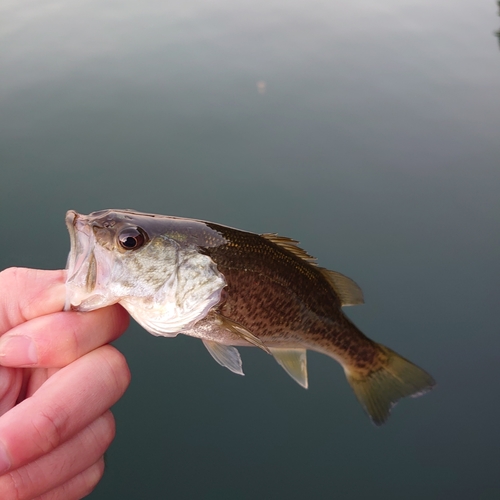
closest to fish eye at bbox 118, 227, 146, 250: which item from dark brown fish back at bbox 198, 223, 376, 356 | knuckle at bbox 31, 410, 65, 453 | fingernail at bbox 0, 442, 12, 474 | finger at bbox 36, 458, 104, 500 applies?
dark brown fish back at bbox 198, 223, 376, 356

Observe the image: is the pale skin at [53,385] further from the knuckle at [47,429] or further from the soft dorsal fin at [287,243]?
the soft dorsal fin at [287,243]

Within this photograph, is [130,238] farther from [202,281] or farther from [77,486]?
[77,486]

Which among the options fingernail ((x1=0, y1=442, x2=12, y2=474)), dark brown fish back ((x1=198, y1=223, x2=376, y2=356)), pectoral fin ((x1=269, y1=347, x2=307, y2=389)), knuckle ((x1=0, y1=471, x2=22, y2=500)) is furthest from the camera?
pectoral fin ((x1=269, y1=347, x2=307, y2=389))

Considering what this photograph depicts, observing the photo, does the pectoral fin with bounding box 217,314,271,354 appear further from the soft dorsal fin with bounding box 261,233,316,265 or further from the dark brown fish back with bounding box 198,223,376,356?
the soft dorsal fin with bounding box 261,233,316,265

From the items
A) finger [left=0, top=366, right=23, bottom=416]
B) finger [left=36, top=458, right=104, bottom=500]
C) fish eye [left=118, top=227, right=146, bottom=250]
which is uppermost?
fish eye [left=118, top=227, right=146, bottom=250]

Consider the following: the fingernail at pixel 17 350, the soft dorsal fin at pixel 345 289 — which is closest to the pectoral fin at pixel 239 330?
the soft dorsal fin at pixel 345 289
